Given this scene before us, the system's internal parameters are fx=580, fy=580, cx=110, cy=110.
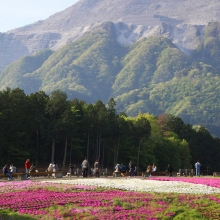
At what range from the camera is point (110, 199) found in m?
41.1

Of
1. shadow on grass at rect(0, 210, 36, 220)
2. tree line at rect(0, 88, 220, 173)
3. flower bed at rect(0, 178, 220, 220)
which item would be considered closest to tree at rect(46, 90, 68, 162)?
tree line at rect(0, 88, 220, 173)

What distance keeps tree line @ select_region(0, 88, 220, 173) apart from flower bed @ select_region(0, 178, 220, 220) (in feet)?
191

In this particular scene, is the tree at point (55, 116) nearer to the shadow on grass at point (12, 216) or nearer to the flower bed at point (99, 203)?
the flower bed at point (99, 203)

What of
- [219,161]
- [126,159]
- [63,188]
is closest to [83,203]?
[63,188]

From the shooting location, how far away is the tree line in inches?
4225

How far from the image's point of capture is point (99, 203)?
39.6 m

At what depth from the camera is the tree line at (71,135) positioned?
10731 cm

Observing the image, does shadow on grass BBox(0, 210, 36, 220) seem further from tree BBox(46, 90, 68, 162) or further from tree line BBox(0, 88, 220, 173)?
tree BBox(46, 90, 68, 162)

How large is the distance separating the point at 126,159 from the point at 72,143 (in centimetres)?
2086

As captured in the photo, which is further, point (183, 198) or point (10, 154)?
point (10, 154)

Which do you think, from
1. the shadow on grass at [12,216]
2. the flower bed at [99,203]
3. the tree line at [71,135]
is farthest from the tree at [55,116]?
the shadow on grass at [12,216]

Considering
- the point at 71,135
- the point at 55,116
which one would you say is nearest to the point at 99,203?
the point at 71,135

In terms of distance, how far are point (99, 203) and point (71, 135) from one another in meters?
75.6

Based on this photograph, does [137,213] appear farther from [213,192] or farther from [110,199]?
[213,192]
